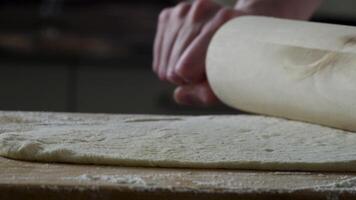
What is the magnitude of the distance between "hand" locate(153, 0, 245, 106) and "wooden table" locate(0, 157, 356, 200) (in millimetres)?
529

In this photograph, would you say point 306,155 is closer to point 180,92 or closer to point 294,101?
point 294,101

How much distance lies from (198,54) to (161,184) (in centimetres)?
59

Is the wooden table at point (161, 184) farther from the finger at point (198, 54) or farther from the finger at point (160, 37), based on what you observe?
the finger at point (160, 37)

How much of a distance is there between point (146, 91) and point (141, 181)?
1710 millimetres

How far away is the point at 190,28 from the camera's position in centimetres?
117

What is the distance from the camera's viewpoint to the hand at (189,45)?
1076mm

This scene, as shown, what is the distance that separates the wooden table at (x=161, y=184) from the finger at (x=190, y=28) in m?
0.61

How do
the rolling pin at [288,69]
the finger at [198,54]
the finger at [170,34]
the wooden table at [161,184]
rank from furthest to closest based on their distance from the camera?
the finger at [170,34], the finger at [198,54], the rolling pin at [288,69], the wooden table at [161,184]

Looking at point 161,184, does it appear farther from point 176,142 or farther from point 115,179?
point 176,142

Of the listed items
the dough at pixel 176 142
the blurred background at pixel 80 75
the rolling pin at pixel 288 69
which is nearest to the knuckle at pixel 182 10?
the rolling pin at pixel 288 69

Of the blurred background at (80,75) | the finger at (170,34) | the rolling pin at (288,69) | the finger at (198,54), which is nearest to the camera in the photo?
the rolling pin at (288,69)

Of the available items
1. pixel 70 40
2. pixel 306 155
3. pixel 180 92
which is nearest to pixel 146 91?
pixel 70 40

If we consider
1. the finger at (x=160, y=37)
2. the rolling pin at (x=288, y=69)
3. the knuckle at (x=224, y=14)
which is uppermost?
the rolling pin at (x=288, y=69)

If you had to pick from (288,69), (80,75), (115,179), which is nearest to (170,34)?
(288,69)
